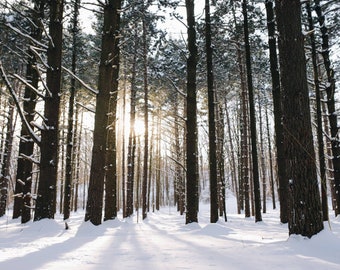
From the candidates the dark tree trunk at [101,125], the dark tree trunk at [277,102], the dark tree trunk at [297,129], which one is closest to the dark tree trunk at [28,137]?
the dark tree trunk at [101,125]

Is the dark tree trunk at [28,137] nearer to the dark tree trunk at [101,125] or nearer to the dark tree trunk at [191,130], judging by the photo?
the dark tree trunk at [101,125]

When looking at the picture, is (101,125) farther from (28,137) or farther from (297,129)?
(28,137)

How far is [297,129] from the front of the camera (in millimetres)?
4297

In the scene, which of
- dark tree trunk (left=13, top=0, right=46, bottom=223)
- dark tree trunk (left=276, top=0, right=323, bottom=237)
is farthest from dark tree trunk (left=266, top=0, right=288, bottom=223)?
dark tree trunk (left=13, top=0, right=46, bottom=223)

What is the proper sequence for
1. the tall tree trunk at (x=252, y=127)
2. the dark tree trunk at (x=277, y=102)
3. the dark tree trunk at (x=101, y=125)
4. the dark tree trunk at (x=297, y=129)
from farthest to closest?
the tall tree trunk at (x=252, y=127) → the dark tree trunk at (x=277, y=102) → the dark tree trunk at (x=101, y=125) → the dark tree trunk at (x=297, y=129)

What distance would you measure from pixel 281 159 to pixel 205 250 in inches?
265

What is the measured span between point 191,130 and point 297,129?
481 centimetres

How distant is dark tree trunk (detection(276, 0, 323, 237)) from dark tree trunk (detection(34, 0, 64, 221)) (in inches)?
203

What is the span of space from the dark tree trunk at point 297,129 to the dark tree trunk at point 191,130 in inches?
180

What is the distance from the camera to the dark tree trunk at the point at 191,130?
8.77m

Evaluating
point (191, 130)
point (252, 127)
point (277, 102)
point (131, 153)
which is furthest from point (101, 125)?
point (131, 153)

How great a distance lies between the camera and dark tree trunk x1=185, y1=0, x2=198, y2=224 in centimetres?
877

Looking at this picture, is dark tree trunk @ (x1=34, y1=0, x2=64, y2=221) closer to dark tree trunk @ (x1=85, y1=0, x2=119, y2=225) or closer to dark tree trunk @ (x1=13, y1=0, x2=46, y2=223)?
dark tree trunk @ (x1=85, y1=0, x2=119, y2=225)

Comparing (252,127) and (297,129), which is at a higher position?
(252,127)
